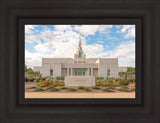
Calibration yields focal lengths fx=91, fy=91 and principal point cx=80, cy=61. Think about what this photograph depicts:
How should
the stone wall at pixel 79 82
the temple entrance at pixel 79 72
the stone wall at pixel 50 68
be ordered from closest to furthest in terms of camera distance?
the stone wall at pixel 79 82 < the stone wall at pixel 50 68 < the temple entrance at pixel 79 72

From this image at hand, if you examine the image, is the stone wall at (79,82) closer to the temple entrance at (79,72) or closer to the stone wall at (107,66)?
the stone wall at (107,66)

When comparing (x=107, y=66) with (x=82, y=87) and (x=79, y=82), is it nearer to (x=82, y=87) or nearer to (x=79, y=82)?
(x=79, y=82)

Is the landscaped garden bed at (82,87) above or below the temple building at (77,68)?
below

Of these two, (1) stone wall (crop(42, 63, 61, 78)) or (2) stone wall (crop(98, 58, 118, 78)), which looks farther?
(2) stone wall (crop(98, 58, 118, 78))

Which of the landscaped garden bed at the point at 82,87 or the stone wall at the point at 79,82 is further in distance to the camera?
the stone wall at the point at 79,82

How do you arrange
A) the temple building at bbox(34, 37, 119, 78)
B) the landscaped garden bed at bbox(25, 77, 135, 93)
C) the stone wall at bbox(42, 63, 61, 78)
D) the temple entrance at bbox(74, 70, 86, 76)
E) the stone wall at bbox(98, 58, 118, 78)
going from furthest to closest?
the temple entrance at bbox(74, 70, 86, 76)
the stone wall at bbox(98, 58, 118, 78)
the temple building at bbox(34, 37, 119, 78)
the stone wall at bbox(42, 63, 61, 78)
the landscaped garden bed at bbox(25, 77, 135, 93)

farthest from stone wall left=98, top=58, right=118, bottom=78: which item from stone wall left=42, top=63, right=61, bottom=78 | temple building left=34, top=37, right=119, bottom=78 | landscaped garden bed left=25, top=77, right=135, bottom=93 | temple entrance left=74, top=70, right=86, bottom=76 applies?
stone wall left=42, top=63, right=61, bottom=78

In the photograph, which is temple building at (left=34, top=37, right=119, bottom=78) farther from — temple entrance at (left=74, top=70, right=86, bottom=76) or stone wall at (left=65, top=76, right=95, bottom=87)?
stone wall at (left=65, top=76, right=95, bottom=87)

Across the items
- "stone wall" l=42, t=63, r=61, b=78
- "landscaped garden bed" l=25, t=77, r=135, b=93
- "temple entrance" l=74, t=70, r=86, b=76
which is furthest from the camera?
"temple entrance" l=74, t=70, r=86, b=76

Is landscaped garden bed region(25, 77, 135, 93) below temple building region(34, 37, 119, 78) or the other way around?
below

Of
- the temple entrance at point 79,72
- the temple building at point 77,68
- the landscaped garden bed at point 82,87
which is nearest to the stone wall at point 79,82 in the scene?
the landscaped garden bed at point 82,87
